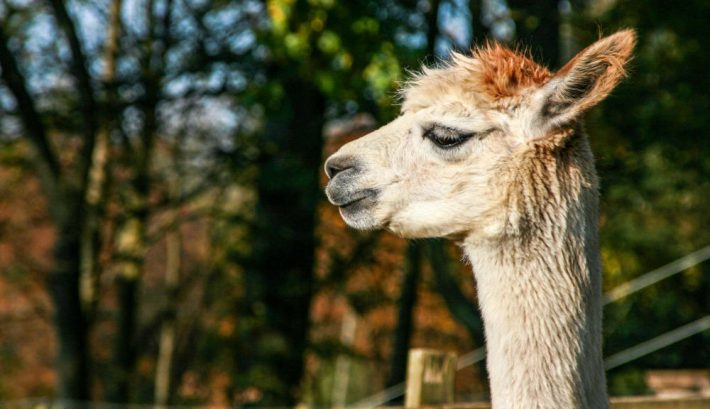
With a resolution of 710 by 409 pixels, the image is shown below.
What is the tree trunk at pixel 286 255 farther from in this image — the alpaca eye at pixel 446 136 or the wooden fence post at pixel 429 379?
the alpaca eye at pixel 446 136

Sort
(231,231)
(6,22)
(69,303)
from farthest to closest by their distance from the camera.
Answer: (231,231) < (6,22) < (69,303)

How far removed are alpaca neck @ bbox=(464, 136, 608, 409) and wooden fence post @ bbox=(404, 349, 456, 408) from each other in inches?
32.9

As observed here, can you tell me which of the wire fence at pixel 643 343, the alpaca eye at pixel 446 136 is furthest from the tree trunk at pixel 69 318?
the alpaca eye at pixel 446 136

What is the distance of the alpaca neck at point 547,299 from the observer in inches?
110

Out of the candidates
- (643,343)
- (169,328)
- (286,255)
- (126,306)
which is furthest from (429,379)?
(169,328)

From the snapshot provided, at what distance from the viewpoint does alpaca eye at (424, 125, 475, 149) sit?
3.28 m

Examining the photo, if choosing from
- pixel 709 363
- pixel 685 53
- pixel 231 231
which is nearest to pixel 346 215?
pixel 709 363

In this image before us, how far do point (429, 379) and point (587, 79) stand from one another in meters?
1.45

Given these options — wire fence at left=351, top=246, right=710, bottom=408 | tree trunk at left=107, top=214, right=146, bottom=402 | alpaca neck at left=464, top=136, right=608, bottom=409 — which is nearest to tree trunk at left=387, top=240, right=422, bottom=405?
wire fence at left=351, top=246, right=710, bottom=408

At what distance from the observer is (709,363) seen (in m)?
8.30

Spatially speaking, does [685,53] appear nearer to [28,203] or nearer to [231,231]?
[231,231]

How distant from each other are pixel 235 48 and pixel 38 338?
12.9 metres

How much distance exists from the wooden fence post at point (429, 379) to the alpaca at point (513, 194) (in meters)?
0.74

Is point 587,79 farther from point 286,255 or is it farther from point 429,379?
point 286,255
